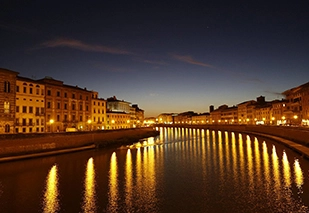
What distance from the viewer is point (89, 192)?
70.5 feet

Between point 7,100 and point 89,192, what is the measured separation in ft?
106

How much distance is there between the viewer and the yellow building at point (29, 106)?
159 feet

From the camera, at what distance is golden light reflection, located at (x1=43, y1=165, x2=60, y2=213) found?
1791cm

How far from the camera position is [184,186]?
23.2m

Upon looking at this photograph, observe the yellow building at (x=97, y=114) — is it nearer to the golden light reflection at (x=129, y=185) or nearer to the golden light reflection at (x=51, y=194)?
the golden light reflection at (x=129, y=185)

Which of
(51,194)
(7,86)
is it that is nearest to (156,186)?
(51,194)

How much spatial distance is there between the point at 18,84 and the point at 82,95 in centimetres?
2093

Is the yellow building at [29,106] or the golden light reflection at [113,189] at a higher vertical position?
the yellow building at [29,106]

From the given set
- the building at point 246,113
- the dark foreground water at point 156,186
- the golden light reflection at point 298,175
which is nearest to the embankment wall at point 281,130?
the dark foreground water at point 156,186

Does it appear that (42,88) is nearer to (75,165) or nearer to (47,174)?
(75,165)

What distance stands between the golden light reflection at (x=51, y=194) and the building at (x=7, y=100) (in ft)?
69.0

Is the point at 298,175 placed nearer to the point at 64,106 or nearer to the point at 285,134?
the point at 285,134

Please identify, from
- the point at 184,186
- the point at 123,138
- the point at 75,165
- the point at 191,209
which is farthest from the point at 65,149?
the point at 191,209

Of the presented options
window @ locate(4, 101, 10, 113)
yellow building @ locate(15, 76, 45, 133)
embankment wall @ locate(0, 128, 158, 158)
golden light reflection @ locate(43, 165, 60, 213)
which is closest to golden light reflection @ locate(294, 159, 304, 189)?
golden light reflection @ locate(43, 165, 60, 213)
